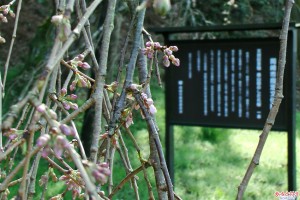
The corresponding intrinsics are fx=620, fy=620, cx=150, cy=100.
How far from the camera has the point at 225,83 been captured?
3727mm

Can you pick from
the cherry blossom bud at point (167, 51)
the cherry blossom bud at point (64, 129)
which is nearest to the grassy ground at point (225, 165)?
the cherry blossom bud at point (167, 51)

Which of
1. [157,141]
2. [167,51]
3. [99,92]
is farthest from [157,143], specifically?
[167,51]

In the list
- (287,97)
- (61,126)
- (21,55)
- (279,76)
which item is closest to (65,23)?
(61,126)

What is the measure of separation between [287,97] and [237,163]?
4.90ft

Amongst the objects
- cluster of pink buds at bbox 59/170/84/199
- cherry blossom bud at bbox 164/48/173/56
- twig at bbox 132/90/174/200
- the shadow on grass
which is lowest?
the shadow on grass

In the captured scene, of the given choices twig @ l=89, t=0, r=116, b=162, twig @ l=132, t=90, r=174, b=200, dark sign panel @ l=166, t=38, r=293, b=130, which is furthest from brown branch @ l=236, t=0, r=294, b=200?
dark sign panel @ l=166, t=38, r=293, b=130

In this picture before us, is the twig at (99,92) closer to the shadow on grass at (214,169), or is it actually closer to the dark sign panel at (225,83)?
the dark sign panel at (225,83)

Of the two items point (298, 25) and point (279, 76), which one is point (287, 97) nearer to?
point (298, 25)

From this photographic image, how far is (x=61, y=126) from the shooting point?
772mm

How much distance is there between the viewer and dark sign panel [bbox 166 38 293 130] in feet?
11.6

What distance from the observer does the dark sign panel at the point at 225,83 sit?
3.53 meters

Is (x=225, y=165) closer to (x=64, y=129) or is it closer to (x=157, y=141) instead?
(x=157, y=141)

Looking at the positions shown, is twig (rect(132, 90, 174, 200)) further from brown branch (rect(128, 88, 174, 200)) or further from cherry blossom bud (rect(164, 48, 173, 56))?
cherry blossom bud (rect(164, 48, 173, 56))

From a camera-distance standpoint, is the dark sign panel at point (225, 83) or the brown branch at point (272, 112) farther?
the dark sign panel at point (225, 83)
